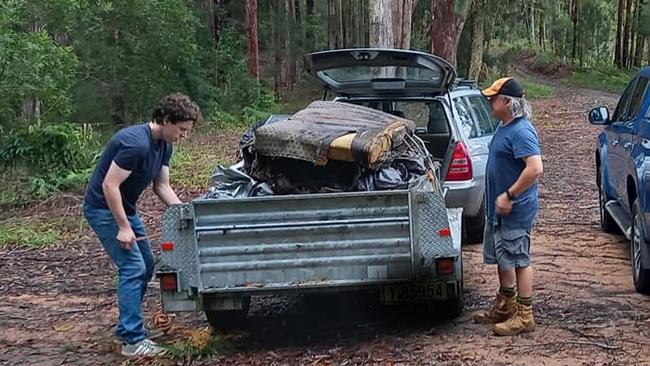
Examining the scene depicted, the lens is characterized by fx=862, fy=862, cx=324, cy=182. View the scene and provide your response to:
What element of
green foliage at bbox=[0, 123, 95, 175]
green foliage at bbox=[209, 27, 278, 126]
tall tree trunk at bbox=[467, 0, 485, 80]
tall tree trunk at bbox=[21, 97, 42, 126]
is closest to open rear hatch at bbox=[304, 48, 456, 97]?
green foliage at bbox=[0, 123, 95, 175]

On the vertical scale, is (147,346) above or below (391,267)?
below

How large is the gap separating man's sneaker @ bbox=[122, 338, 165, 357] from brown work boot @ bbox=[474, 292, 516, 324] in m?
2.30

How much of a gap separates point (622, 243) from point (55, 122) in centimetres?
1238

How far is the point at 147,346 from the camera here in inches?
230

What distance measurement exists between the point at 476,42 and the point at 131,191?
92.2 ft

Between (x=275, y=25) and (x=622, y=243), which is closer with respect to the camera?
(x=622, y=243)

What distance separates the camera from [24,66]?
14.8 m

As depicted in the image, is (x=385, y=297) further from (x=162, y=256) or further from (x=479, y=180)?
(x=479, y=180)

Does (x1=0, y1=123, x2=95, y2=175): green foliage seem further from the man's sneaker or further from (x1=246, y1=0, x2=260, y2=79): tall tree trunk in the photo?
(x1=246, y1=0, x2=260, y2=79): tall tree trunk

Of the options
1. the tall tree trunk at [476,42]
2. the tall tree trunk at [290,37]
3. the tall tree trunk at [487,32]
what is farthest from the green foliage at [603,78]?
the tall tree trunk at [290,37]

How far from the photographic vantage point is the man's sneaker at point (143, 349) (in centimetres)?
581

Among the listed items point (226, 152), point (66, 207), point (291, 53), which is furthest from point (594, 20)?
point (66, 207)

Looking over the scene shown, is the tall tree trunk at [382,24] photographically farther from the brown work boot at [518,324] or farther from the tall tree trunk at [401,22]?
the brown work boot at [518,324]

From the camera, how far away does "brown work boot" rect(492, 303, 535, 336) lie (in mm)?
5898
